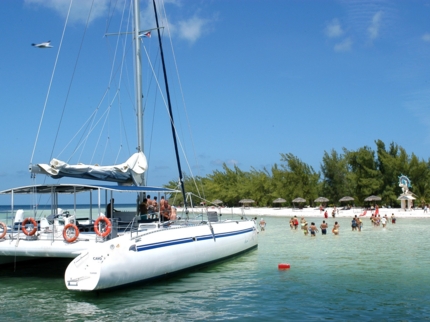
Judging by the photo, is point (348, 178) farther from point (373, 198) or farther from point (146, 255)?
point (146, 255)

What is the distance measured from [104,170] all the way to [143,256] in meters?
4.66

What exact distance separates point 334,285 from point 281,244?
1148 cm

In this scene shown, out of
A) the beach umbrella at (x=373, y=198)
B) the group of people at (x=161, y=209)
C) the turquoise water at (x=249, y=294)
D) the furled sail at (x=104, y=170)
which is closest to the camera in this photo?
the turquoise water at (x=249, y=294)

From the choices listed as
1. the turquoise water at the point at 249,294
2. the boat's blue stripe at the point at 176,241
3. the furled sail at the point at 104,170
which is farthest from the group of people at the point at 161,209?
the turquoise water at the point at 249,294

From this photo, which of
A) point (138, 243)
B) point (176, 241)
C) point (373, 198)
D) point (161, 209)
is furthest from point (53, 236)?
point (373, 198)

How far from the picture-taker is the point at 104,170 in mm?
16172

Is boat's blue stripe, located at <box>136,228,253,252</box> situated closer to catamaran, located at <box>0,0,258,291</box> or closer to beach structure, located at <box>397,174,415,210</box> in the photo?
catamaran, located at <box>0,0,258,291</box>

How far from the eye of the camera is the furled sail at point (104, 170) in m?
14.8

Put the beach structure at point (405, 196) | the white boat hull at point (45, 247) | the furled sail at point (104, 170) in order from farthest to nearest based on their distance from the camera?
1. the beach structure at point (405, 196)
2. the furled sail at point (104, 170)
3. the white boat hull at point (45, 247)

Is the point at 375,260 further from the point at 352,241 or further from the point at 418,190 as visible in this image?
the point at 418,190

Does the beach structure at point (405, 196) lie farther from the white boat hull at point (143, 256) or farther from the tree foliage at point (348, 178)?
the white boat hull at point (143, 256)

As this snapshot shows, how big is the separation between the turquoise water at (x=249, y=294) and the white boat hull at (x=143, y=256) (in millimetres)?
449

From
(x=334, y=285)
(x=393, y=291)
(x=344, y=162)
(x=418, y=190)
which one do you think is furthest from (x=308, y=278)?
(x=344, y=162)

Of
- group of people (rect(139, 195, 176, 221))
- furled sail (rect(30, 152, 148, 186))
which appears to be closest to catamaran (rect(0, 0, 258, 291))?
furled sail (rect(30, 152, 148, 186))
